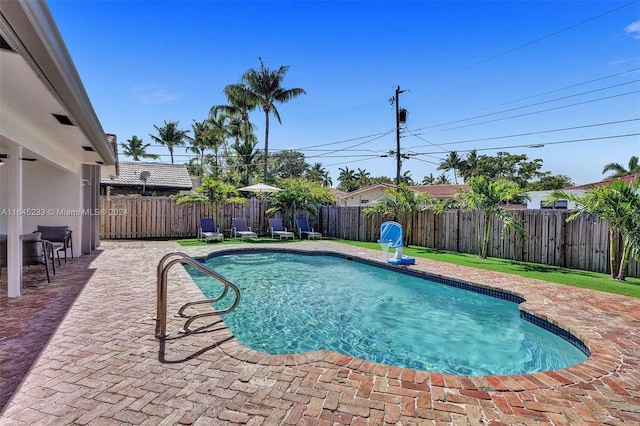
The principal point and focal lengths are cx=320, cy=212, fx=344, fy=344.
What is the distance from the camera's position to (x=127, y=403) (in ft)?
8.23

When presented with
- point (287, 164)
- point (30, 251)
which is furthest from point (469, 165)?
point (30, 251)

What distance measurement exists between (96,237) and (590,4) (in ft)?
62.5

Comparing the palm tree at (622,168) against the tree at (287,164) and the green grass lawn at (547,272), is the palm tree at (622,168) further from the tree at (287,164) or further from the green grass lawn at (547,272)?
the tree at (287,164)

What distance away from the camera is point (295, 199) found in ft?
56.5

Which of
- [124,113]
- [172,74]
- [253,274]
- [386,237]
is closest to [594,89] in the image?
[386,237]

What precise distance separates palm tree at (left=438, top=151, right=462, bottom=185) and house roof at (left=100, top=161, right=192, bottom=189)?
1757 inches

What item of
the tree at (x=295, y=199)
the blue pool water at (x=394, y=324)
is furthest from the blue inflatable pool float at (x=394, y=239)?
the tree at (x=295, y=199)

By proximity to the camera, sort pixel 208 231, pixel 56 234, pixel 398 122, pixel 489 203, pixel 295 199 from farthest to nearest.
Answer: pixel 398 122
pixel 295 199
pixel 208 231
pixel 489 203
pixel 56 234

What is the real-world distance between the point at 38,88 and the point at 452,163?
59227mm

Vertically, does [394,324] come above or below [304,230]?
below

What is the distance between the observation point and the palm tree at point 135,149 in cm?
4656

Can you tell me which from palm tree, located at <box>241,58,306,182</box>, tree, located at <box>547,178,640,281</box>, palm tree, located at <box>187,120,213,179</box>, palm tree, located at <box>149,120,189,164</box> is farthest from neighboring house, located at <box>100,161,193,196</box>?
tree, located at <box>547,178,640,281</box>

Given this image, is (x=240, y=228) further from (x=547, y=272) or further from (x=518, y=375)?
(x=518, y=375)

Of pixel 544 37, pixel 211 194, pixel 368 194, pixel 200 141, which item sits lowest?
pixel 211 194
